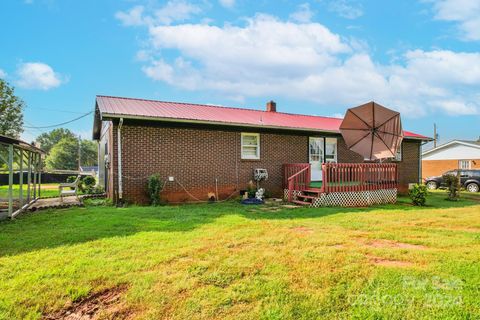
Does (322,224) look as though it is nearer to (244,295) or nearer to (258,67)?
(244,295)

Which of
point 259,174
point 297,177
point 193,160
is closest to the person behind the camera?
point 193,160

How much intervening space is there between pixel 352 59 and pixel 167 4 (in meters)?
8.73

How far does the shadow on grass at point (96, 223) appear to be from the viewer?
17.8 feet

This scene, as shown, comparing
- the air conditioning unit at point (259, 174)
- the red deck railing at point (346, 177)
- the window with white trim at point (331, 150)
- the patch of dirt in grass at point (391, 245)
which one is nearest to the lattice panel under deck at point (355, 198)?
the red deck railing at point (346, 177)

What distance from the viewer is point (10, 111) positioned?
3006 centimetres

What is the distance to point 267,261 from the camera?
4.29 m

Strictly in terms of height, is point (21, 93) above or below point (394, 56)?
above

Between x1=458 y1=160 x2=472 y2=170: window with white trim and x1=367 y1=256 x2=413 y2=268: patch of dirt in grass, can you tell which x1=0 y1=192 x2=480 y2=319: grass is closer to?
x1=367 y1=256 x2=413 y2=268: patch of dirt in grass

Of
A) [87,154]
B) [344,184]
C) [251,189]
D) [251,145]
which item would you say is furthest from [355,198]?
[87,154]

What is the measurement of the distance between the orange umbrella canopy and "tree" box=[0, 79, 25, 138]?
1240 inches

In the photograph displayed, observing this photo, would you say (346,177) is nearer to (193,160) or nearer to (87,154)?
(193,160)

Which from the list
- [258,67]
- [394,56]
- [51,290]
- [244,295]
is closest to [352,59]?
[394,56]

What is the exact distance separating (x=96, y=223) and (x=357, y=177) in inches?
351

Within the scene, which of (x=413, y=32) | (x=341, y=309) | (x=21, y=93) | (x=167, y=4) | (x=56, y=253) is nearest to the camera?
(x=341, y=309)
